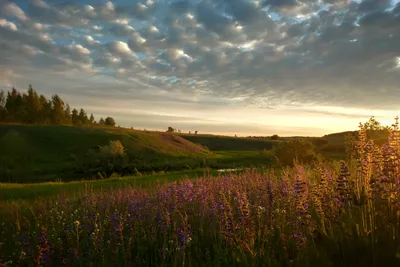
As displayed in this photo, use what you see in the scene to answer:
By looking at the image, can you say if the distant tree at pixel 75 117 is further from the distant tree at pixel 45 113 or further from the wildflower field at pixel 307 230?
the wildflower field at pixel 307 230

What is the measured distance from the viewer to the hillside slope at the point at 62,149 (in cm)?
5588

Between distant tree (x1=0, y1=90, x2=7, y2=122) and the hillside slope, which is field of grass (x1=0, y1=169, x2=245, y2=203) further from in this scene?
distant tree (x1=0, y1=90, x2=7, y2=122)

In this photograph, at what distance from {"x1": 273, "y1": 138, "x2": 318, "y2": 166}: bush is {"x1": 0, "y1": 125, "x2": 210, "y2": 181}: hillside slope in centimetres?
2815

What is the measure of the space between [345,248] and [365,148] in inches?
82.0

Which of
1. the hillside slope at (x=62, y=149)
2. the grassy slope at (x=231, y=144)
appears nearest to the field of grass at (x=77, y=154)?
the hillside slope at (x=62, y=149)

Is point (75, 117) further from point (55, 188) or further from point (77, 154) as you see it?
point (55, 188)

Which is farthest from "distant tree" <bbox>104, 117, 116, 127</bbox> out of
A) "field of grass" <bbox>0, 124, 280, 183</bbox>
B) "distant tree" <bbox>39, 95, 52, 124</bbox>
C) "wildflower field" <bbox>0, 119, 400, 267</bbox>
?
"wildflower field" <bbox>0, 119, 400, 267</bbox>

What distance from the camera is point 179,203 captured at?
24.3 feet

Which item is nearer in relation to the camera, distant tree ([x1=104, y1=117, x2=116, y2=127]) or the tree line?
the tree line

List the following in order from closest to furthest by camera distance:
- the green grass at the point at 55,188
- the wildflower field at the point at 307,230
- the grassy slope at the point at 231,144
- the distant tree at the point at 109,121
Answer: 1. the wildflower field at the point at 307,230
2. the green grass at the point at 55,188
3. the grassy slope at the point at 231,144
4. the distant tree at the point at 109,121

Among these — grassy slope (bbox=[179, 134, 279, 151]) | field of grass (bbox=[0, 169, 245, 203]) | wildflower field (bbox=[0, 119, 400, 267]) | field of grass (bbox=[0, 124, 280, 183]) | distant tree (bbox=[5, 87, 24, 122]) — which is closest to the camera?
wildflower field (bbox=[0, 119, 400, 267])

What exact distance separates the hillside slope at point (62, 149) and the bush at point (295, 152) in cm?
2815

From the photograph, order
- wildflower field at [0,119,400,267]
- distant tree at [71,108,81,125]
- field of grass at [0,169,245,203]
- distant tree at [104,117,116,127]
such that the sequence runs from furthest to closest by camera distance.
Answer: distant tree at [104,117,116,127] → distant tree at [71,108,81,125] → field of grass at [0,169,245,203] → wildflower field at [0,119,400,267]

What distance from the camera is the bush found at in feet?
107
